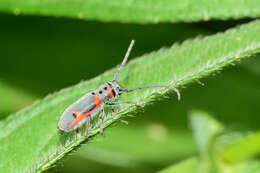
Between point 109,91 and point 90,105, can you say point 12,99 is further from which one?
point 109,91

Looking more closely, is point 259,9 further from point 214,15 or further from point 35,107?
point 35,107

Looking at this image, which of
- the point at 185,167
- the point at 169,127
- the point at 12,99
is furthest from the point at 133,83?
the point at 12,99

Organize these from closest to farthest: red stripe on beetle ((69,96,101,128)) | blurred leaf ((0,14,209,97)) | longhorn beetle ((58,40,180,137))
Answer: longhorn beetle ((58,40,180,137)) → red stripe on beetle ((69,96,101,128)) → blurred leaf ((0,14,209,97))

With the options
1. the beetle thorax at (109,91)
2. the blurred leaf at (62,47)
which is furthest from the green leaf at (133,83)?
the blurred leaf at (62,47)

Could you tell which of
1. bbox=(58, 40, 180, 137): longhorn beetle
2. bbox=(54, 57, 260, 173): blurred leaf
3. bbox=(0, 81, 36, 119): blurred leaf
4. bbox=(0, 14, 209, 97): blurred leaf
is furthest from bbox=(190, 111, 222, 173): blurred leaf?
bbox=(0, 81, 36, 119): blurred leaf

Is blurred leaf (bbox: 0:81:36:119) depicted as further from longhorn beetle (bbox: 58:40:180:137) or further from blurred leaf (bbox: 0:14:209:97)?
longhorn beetle (bbox: 58:40:180:137)

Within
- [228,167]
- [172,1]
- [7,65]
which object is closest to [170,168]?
[228,167]

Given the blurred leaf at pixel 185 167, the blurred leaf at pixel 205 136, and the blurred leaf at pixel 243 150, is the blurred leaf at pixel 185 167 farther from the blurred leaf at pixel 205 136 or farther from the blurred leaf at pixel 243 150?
the blurred leaf at pixel 243 150
